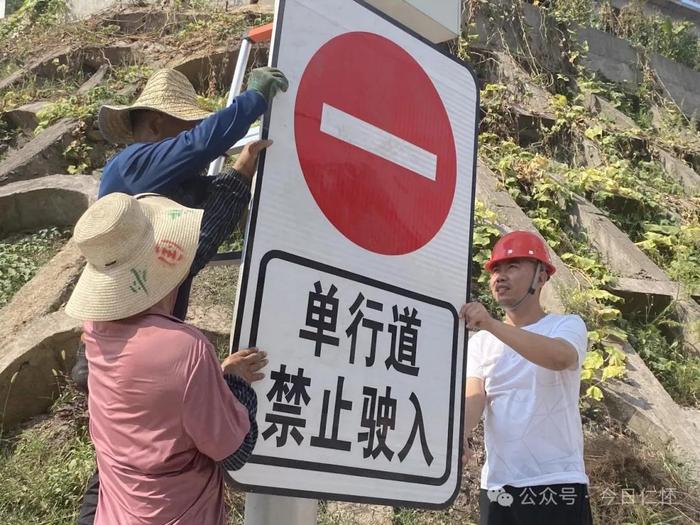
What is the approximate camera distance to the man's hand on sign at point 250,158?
4.94 feet

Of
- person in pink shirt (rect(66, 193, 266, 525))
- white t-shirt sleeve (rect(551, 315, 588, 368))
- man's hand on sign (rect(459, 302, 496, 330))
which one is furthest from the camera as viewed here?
white t-shirt sleeve (rect(551, 315, 588, 368))

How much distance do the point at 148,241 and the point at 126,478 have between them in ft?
1.55

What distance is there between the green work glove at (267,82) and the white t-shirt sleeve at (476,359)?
116 cm

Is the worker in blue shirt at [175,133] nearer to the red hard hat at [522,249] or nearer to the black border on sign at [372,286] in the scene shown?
the black border on sign at [372,286]

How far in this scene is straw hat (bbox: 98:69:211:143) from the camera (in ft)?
6.45

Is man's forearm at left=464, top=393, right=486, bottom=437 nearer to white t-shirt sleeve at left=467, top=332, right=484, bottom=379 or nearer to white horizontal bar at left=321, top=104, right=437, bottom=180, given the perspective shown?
white t-shirt sleeve at left=467, top=332, right=484, bottom=379

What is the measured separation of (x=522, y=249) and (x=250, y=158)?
1138mm

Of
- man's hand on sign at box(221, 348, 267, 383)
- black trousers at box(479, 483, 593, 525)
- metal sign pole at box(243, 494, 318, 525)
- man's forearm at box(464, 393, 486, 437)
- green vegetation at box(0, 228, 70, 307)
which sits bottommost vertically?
metal sign pole at box(243, 494, 318, 525)

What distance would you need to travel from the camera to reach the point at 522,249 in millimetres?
2340

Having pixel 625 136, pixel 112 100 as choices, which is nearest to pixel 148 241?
pixel 112 100

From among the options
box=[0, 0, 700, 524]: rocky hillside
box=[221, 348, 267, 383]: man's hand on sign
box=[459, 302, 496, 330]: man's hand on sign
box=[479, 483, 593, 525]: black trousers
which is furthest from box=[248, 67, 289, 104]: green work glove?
box=[0, 0, 700, 524]: rocky hillside

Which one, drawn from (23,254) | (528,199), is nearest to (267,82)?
(23,254)

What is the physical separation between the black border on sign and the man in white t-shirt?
24 cm

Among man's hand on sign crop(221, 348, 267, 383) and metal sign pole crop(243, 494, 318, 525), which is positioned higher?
man's hand on sign crop(221, 348, 267, 383)
